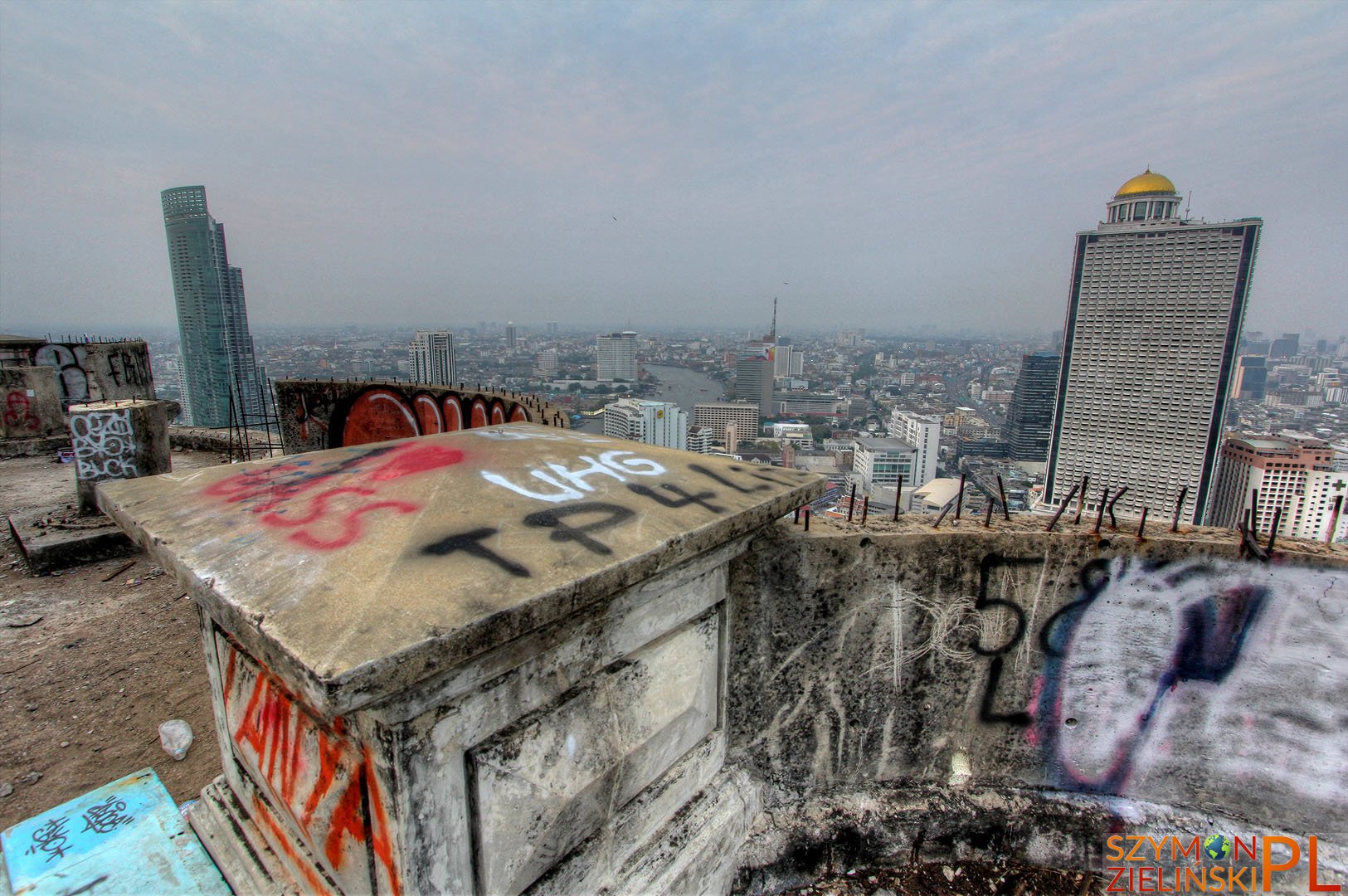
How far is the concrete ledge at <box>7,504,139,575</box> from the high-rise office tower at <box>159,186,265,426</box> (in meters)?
31.8

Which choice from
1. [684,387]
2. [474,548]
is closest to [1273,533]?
[474,548]

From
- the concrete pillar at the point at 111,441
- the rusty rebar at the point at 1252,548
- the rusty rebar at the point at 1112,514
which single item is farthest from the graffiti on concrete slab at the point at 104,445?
the rusty rebar at the point at 1252,548

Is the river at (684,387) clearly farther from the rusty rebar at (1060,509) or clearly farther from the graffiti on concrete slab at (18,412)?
the rusty rebar at (1060,509)

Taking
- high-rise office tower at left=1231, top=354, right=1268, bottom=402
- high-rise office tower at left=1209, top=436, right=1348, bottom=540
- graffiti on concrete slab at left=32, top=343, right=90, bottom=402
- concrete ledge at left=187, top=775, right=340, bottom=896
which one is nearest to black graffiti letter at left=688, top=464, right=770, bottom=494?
concrete ledge at left=187, top=775, right=340, bottom=896

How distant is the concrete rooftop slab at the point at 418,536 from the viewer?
→ 134 cm

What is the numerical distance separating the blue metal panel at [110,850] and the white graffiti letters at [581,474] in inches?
75.7

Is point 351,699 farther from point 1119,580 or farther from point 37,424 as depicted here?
point 37,424

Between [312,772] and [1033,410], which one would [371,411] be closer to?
[312,772]

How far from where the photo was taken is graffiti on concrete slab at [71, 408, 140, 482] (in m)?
6.90

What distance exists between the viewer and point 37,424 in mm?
10734

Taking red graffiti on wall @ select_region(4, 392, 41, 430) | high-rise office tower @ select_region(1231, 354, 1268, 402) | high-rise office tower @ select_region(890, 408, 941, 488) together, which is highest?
red graffiti on wall @ select_region(4, 392, 41, 430)

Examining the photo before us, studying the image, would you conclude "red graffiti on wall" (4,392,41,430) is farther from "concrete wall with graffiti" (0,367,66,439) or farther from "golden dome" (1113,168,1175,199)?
"golden dome" (1113,168,1175,199)

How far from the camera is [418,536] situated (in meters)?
1.77

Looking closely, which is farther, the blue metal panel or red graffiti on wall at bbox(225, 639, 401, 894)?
the blue metal panel
